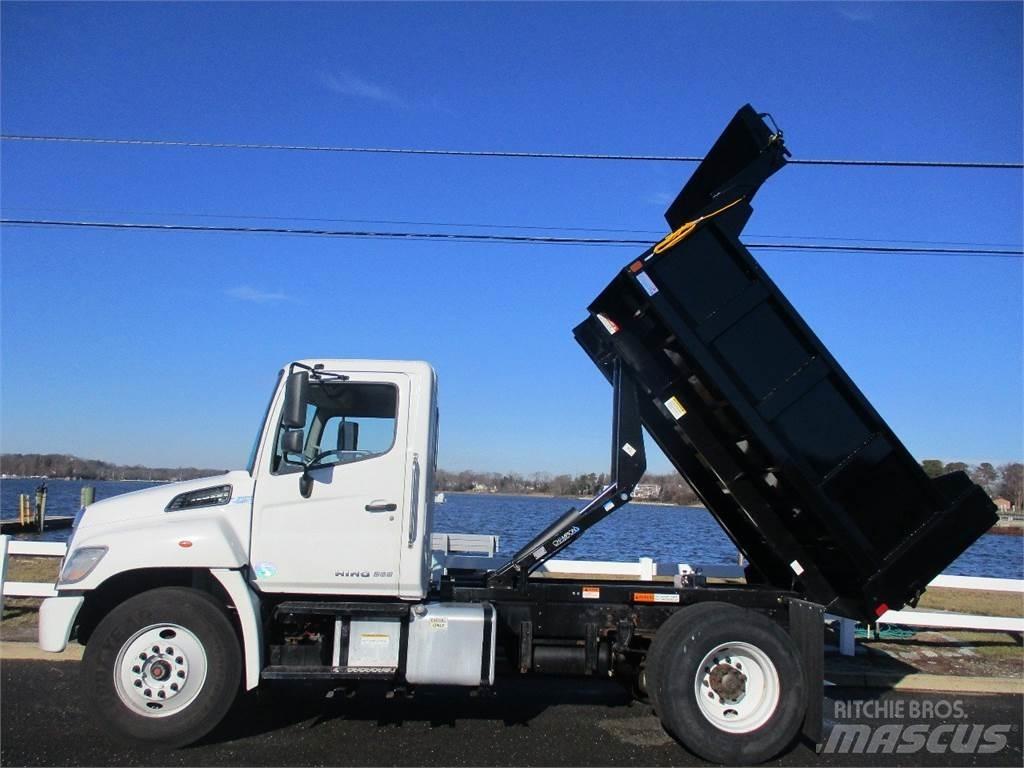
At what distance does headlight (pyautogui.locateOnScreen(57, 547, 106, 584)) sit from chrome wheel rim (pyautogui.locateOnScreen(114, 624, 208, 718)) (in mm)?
573

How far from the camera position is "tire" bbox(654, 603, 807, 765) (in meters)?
5.78

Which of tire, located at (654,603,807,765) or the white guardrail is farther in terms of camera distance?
the white guardrail

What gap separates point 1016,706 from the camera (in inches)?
295

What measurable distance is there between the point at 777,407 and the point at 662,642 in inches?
73.1

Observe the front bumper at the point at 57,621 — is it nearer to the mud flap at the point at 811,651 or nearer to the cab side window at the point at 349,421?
the cab side window at the point at 349,421

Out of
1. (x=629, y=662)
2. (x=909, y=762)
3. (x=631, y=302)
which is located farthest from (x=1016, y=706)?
(x=631, y=302)

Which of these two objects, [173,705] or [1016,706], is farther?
[1016,706]

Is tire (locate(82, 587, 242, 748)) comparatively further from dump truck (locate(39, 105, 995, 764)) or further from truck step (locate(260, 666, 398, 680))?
truck step (locate(260, 666, 398, 680))

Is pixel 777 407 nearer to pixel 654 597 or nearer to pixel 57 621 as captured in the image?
pixel 654 597

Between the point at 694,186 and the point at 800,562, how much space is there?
3.04 meters

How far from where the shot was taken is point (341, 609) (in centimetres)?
591

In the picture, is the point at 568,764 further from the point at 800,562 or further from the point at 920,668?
the point at 920,668

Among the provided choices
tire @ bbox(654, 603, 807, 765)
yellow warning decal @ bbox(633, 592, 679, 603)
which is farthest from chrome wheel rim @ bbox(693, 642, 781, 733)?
yellow warning decal @ bbox(633, 592, 679, 603)

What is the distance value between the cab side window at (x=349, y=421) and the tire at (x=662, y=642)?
2374mm
